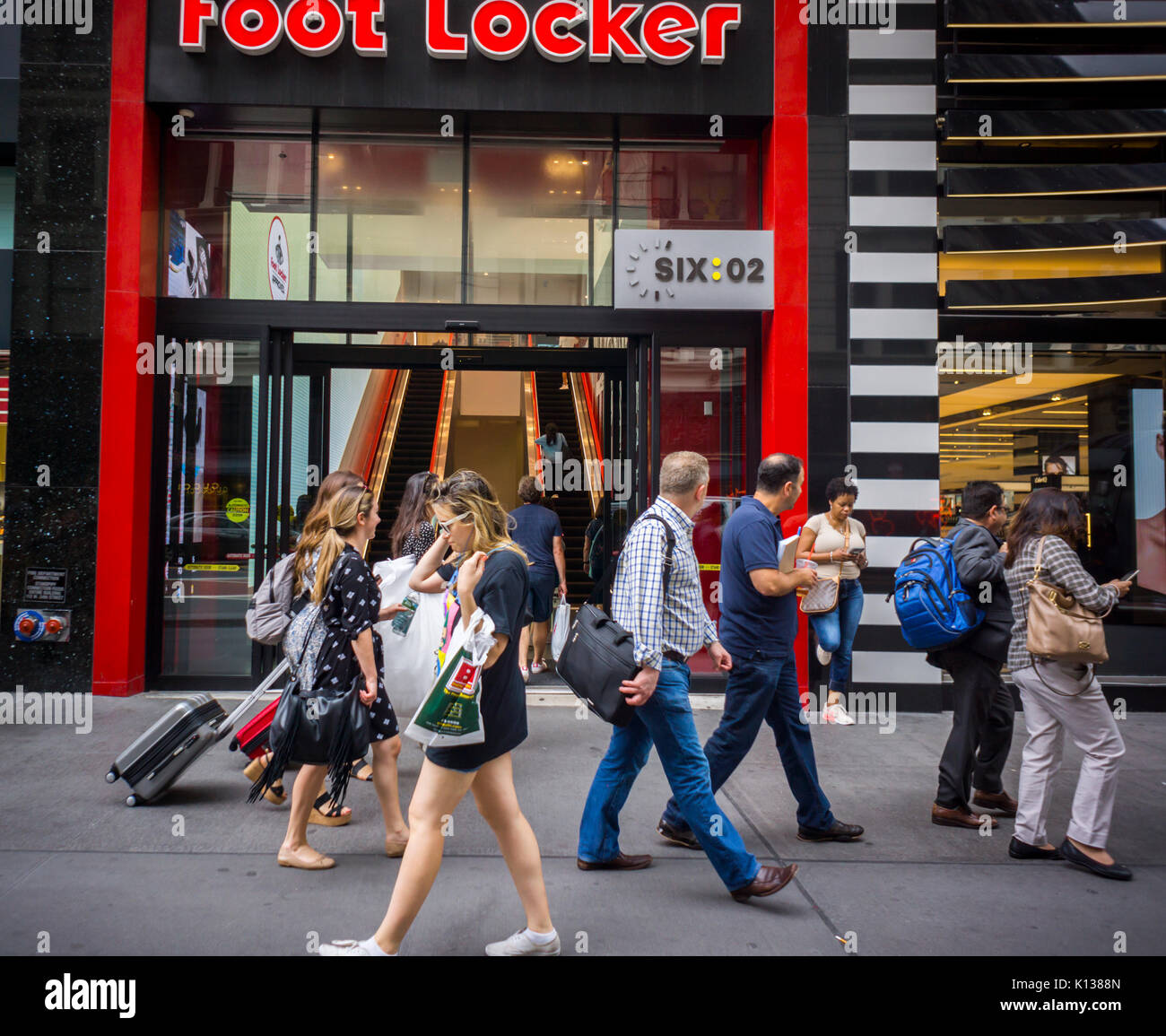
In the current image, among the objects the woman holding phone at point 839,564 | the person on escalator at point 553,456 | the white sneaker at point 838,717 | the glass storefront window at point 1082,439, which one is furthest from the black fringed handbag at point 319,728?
the person on escalator at point 553,456

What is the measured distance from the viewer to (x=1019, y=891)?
13.1ft

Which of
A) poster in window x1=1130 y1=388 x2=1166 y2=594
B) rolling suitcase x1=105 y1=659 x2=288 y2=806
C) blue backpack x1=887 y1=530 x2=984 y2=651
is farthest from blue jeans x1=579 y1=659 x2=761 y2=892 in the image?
poster in window x1=1130 y1=388 x2=1166 y2=594

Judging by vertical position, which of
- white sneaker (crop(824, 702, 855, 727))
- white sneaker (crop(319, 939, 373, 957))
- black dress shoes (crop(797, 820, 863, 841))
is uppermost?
white sneaker (crop(319, 939, 373, 957))

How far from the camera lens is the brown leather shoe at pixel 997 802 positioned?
510cm

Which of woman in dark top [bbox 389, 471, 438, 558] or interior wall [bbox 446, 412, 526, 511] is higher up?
interior wall [bbox 446, 412, 526, 511]

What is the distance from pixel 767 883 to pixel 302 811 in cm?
208

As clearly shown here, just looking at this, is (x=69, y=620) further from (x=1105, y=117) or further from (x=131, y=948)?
(x=1105, y=117)

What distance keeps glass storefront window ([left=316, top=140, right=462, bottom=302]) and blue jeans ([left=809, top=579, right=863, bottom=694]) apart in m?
4.31

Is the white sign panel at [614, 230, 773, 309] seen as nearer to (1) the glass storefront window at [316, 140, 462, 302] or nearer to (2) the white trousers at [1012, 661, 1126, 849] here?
(1) the glass storefront window at [316, 140, 462, 302]

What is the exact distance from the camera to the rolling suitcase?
4930 millimetres

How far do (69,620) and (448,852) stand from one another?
15.8ft

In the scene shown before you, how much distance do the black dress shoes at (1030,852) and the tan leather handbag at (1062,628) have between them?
0.94m

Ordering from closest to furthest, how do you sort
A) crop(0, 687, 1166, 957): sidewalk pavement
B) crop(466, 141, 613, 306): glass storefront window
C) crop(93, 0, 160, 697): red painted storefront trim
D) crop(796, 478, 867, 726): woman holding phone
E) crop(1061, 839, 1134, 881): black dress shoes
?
crop(0, 687, 1166, 957): sidewalk pavement, crop(1061, 839, 1134, 881): black dress shoes, crop(796, 478, 867, 726): woman holding phone, crop(93, 0, 160, 697): red painted storefront trim, crop(466, 141, 613, 306): glass storefront window
